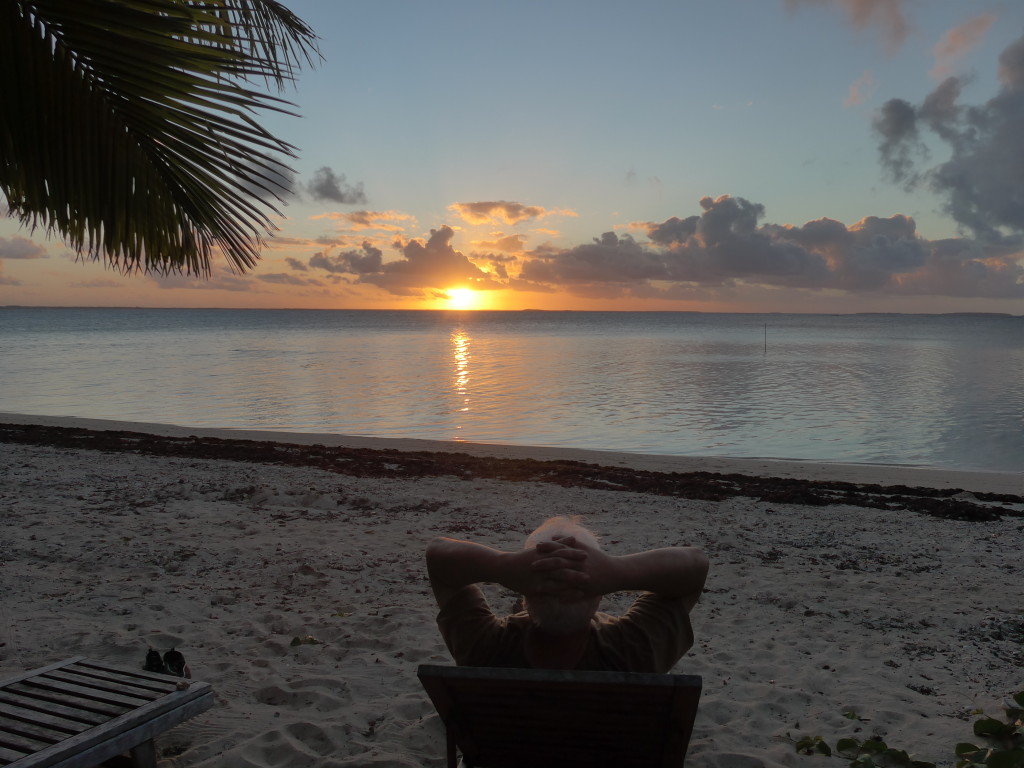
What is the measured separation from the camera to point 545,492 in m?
10.2

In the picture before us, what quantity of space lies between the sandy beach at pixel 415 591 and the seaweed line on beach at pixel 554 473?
9 cm

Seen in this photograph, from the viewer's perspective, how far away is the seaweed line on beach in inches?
387

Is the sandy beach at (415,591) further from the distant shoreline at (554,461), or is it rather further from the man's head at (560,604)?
the man's head at (560,604)

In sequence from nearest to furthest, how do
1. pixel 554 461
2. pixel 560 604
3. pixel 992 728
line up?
pixel 560 604 < pixel 992 728 < pixel 554 461

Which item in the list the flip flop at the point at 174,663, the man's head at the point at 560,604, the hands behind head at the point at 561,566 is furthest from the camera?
the flip flop at the point at 174,663

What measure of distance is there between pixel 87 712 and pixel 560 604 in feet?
6.64

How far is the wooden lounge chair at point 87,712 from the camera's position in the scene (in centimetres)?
251

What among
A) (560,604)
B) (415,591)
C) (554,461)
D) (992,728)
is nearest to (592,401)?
(554,461)

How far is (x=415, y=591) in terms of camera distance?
575cm

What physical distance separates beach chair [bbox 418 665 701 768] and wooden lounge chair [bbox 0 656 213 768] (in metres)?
1.29

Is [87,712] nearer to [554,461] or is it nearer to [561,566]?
[561,566]

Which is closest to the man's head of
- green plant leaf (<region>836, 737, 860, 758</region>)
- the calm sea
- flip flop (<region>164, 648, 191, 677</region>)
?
green plant leaf (<region>836, 737, 860, 758</region>)

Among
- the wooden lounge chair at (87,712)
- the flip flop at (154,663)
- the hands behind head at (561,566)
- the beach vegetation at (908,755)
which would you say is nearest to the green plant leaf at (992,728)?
the beach vegetation at (908,755)

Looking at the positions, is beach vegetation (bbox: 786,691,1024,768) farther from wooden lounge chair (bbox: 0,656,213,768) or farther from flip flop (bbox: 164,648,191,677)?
flip flop (bbox: 164,648,191,677)
